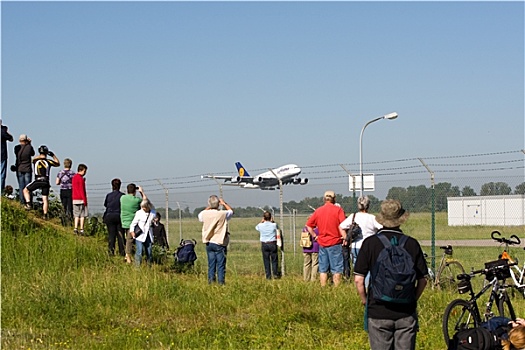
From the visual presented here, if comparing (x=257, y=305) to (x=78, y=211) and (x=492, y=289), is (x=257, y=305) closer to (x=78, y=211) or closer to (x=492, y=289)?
(x=492, y=289)

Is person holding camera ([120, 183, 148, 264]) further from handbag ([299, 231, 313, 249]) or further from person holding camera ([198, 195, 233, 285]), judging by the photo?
handbag ([299, 231, 313, 249])

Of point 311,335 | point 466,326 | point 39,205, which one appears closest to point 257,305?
point 311,335

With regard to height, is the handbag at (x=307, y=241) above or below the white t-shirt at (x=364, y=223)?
below

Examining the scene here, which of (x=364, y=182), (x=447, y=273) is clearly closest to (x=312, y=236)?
(x=447, y=273)

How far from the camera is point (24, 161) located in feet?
55.2

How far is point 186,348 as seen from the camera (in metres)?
8.71

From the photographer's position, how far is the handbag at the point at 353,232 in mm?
12633

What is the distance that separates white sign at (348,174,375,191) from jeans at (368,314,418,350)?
1135cm

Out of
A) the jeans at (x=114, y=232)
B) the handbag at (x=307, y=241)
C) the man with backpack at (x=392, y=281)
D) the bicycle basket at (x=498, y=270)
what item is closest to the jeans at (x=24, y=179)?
the jeans at (x=114, y=232)

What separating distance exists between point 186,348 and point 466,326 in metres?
3.27

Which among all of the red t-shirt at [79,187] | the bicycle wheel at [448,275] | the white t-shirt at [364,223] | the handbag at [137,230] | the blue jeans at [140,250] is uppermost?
the red t-shirt at [79,187]

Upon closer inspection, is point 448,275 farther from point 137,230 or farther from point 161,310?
point 161,310

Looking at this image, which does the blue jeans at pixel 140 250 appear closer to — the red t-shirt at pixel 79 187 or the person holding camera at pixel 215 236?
the person holding camera at pixel 215 236

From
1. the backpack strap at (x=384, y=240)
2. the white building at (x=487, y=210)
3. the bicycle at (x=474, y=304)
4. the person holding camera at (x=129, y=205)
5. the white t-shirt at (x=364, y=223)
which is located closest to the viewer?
the backpack strap at (x=384, y=240)
